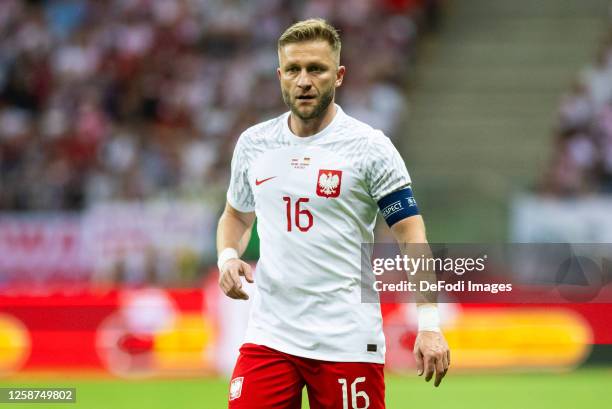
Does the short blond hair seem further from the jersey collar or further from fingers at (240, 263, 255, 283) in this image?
fingers at (240, 263, 255, 283)

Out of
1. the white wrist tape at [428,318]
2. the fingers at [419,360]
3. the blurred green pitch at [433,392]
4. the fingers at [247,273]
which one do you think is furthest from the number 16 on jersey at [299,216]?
the blurred green pitch at [433,392]

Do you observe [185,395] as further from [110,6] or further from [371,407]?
[110,6]

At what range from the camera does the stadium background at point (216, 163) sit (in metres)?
11.1

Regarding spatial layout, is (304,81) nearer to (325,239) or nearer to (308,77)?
(308,77)

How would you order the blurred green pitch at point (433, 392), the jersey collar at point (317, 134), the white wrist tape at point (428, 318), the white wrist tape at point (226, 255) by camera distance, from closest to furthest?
the white wrist tape at point (428, 318) → the jersey collar at point (317, 134) → the white wrist tape at point (226, 255) → the blurred green pitch at point (433, 392)

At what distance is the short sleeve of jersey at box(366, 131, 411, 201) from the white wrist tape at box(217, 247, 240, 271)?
0.67m

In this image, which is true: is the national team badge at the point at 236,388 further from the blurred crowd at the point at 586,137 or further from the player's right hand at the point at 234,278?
the blurred crowd at the point at 586,137

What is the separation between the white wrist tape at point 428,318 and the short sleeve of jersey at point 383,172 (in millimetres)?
464

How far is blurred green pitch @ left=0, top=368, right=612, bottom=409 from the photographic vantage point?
9.55m

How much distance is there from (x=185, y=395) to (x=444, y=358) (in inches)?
236

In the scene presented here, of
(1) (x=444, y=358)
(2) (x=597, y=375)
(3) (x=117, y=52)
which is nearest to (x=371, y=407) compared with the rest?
(1) (x=444, y=358)

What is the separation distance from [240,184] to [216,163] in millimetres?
11029

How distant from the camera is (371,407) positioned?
457 cm

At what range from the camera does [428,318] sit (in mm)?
4473
